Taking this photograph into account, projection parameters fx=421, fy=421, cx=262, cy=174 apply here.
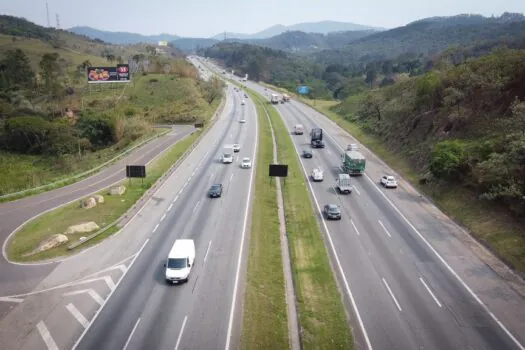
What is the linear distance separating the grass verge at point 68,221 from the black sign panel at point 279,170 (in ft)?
53.0

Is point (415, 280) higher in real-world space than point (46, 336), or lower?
higher

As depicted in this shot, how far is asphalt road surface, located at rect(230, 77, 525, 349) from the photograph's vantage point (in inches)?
1033

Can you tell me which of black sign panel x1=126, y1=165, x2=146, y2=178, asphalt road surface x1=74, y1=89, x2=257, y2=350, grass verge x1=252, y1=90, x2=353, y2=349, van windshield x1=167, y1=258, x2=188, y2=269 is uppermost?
black sign panel x1=126, y1=165, x2=146, y2=178

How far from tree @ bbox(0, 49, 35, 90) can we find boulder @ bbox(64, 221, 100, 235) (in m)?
122

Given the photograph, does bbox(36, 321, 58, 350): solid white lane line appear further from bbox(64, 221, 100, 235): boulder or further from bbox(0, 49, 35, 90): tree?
bbox(0, 49, 35, 90): tree

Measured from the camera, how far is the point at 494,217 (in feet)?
135

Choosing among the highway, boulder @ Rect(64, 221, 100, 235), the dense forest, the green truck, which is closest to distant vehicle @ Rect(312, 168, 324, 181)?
the green truck

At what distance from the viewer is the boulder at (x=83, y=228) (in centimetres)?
4109

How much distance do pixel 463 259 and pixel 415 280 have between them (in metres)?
6.20

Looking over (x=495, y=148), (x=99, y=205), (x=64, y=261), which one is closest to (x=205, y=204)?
(x=99, y=205)

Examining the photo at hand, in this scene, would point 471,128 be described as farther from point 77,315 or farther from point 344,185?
point 77,315

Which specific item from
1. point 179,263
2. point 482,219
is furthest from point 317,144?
point 179,263

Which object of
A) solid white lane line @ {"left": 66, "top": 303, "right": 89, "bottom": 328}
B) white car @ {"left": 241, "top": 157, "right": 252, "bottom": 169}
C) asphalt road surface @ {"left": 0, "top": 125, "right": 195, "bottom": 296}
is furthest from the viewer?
white car @ {"left": 241, "top": 157, "right": 252, "bottom": 169}

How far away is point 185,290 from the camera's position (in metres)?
31.2
